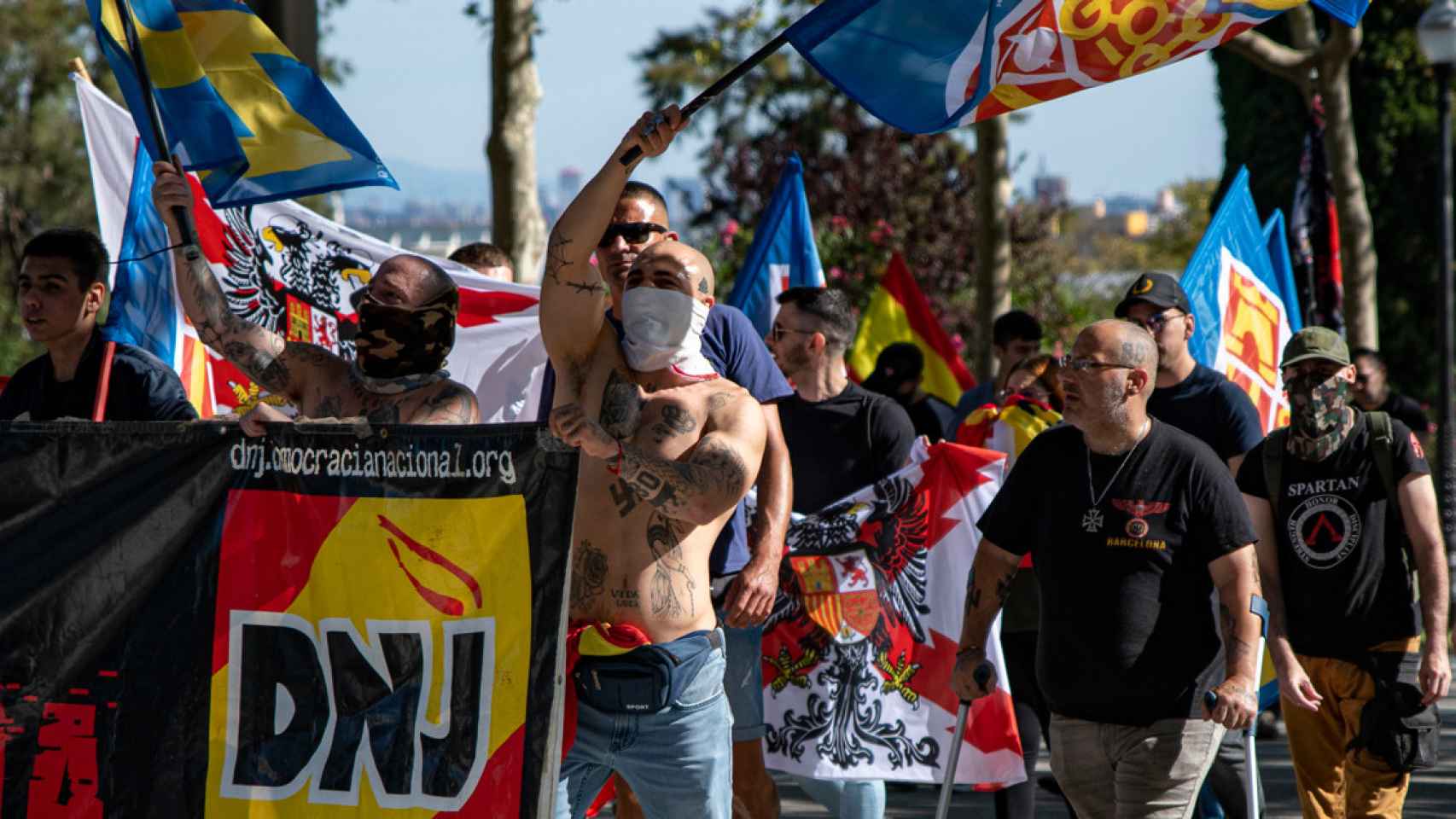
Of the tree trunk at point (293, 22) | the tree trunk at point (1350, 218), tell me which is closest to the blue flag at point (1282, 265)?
the tree trunk at point (1350, 218)

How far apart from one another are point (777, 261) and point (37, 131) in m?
33.6

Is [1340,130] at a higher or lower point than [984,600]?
higher

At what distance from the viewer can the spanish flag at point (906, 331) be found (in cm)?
1170

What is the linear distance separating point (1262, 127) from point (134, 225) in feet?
80.1

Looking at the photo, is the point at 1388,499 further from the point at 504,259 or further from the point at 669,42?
the point at 669,42

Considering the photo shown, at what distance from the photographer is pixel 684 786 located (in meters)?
4.34

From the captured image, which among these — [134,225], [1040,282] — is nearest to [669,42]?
[1040,282]

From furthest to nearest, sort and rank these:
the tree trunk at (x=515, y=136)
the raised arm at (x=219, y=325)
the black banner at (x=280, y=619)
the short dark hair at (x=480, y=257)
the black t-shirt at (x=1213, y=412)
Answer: the tree trunk at (x=515, y=136), the short dark hair at (x=480, y=257), the black t-shirt at (x=1213, y=412), the raised arm at (x=219, y=325), the black banner at (x=280, y=619)

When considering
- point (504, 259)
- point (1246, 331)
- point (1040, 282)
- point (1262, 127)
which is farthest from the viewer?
point (1040, 282)

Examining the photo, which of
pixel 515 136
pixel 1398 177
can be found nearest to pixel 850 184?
pixel 1398 177

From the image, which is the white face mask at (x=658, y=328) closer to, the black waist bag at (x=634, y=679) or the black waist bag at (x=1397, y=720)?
the black waist bag at (x=634, y=679)

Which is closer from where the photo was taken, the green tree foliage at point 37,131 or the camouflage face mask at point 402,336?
the camouflage face mask at point 402,336

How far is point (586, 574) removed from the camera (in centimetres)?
430

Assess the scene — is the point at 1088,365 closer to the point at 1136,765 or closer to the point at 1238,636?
the point at 1238,636
